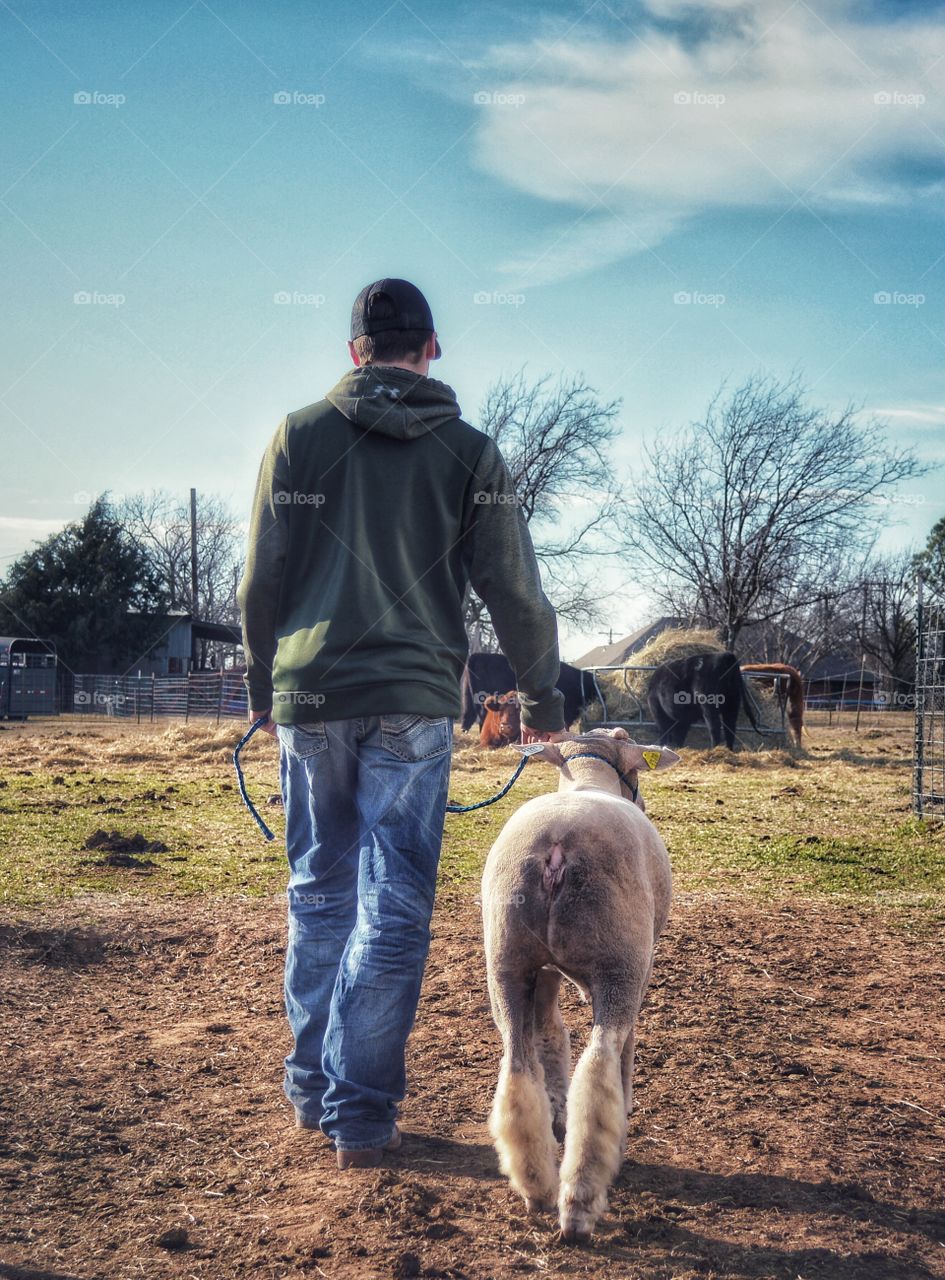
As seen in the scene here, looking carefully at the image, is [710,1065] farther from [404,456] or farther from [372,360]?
[372,360]

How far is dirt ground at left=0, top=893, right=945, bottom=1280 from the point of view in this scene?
2666 mm

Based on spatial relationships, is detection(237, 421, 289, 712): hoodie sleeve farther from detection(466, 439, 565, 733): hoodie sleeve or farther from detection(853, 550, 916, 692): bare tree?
detection(853, 550, 916, 692): bare tree

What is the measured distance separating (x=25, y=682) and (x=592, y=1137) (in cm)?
3824

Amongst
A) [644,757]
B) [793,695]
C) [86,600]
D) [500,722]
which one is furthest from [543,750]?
[86,600]

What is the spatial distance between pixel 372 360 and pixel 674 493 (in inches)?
1125

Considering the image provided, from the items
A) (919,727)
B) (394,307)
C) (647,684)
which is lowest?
(919,727)

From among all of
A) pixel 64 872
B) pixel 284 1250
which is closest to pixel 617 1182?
pixel 284 1250

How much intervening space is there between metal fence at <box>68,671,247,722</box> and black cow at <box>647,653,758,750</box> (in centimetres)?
1284

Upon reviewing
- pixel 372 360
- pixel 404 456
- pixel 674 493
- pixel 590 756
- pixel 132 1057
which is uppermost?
pixel 674 493

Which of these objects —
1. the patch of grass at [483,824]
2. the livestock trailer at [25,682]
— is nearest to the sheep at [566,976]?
the patch of grass at [483,824]

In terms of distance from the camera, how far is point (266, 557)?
331cm

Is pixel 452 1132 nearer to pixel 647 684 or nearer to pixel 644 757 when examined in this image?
pixel 644 757

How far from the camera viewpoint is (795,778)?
1566 centimetres

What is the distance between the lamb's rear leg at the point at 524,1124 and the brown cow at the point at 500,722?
1670 cm
